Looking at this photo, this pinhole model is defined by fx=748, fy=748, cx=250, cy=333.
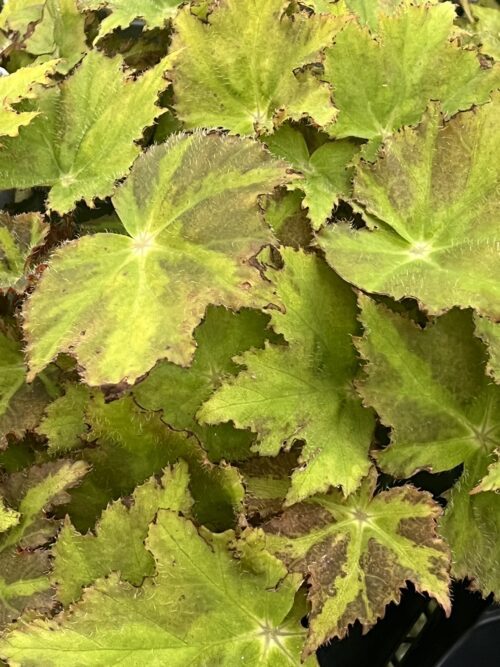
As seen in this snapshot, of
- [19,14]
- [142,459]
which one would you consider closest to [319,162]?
[142,459]

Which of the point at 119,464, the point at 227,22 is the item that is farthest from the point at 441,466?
the point at 227,22

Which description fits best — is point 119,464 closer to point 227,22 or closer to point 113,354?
point 113,354

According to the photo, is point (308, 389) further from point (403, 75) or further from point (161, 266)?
point (403, 75)

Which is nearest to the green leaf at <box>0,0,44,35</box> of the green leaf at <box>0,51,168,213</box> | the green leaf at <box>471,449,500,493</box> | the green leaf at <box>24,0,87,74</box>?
the green leaf at <box>24,0,87,74</box>

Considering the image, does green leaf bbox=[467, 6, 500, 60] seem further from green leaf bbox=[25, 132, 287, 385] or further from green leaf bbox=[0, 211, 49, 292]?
green leaf bbox=[0, 211, 49, 292]

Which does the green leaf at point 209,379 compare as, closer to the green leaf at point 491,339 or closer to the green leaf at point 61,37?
the green leaf at point 491,339
